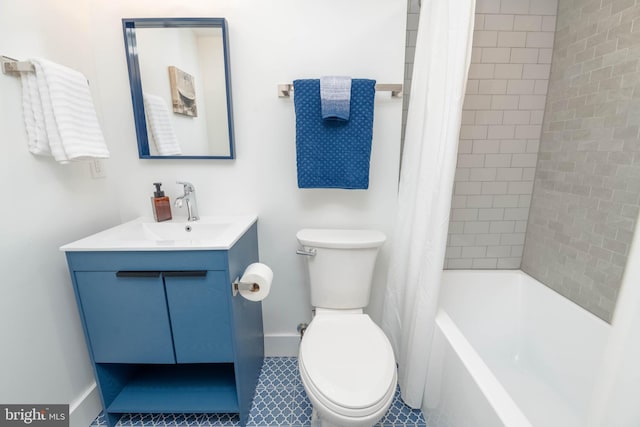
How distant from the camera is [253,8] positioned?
1369 millimetres

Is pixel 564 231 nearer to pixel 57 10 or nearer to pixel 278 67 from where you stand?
pixel 278 67

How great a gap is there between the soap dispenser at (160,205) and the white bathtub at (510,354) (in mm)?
1453

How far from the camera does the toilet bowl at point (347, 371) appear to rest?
3.06 ft

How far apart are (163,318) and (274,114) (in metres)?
1.09

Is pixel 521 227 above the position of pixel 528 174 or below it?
below

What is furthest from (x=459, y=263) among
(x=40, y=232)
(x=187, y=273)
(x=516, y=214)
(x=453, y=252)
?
(x=40, y=232)

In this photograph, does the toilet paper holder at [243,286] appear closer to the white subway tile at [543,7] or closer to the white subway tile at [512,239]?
the white subway tile at [512,239]

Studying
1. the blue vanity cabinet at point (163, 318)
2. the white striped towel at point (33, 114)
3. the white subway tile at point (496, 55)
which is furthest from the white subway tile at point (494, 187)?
the white striped towel at point (33, 114)

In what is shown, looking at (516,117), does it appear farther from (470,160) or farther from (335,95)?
(335,95)

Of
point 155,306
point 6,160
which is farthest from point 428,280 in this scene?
point 6,160

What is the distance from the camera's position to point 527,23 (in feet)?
4.83

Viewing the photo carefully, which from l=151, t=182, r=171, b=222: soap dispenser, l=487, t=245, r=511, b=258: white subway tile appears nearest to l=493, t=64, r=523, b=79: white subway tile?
l=487, t=245, r=511, b=258: white subway tile

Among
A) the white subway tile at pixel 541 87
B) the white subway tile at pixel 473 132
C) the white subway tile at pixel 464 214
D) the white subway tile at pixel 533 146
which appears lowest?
the white subway tile at pixel 464 214

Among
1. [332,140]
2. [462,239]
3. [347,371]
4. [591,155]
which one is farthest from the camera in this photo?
[462,239]
